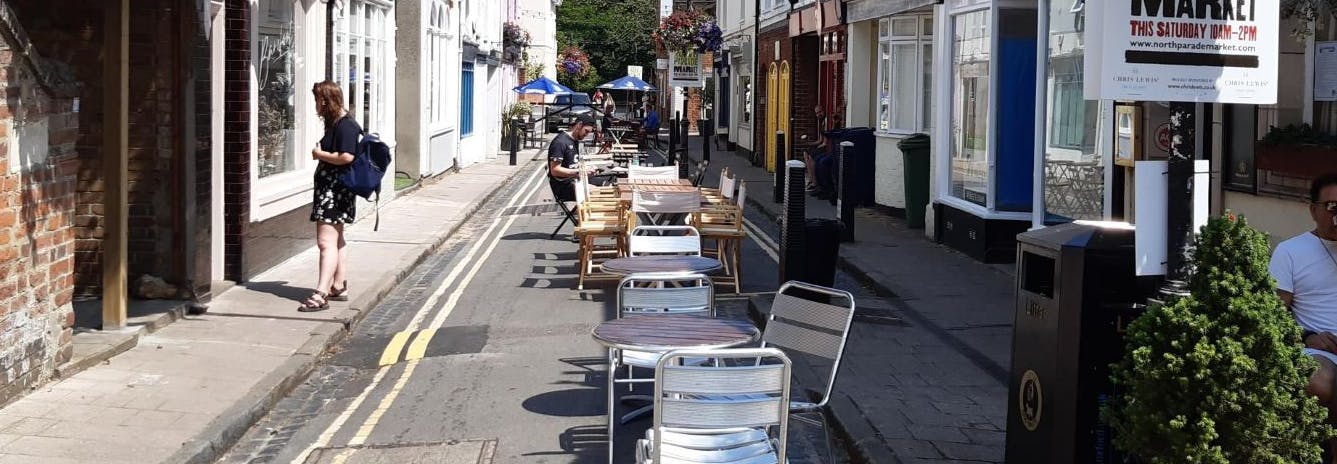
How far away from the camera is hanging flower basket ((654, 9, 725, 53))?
3562cm

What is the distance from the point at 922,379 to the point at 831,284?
3.38 metres

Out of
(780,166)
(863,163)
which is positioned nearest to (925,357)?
(863,163)

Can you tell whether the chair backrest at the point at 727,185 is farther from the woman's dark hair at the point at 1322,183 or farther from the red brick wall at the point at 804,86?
the red brick wall at the point at 804,86

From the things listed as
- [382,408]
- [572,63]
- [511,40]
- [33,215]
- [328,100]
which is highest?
[572,63]

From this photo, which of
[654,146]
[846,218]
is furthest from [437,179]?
[654,146]

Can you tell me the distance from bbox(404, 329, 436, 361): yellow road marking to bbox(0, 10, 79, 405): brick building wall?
2239 mm

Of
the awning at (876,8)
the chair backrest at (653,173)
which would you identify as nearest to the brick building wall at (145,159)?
the chair backrest at (653,173)

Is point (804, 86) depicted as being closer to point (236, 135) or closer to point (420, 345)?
point (236, 135)

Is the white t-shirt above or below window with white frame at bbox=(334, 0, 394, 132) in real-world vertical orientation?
below

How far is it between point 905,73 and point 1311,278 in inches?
568

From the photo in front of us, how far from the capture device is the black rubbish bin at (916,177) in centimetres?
1786

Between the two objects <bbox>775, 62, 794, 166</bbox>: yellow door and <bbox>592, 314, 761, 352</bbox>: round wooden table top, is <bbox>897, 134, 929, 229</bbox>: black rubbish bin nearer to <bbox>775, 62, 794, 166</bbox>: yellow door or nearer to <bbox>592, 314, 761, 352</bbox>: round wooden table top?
<bbox>775, 62, 794, 166</bbox>: yellow door

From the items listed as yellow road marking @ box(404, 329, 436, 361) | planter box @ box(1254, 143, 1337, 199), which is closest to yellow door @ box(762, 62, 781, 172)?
yellow road marking @ box(404, 329, 436, 361)

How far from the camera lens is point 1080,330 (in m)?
4.93
